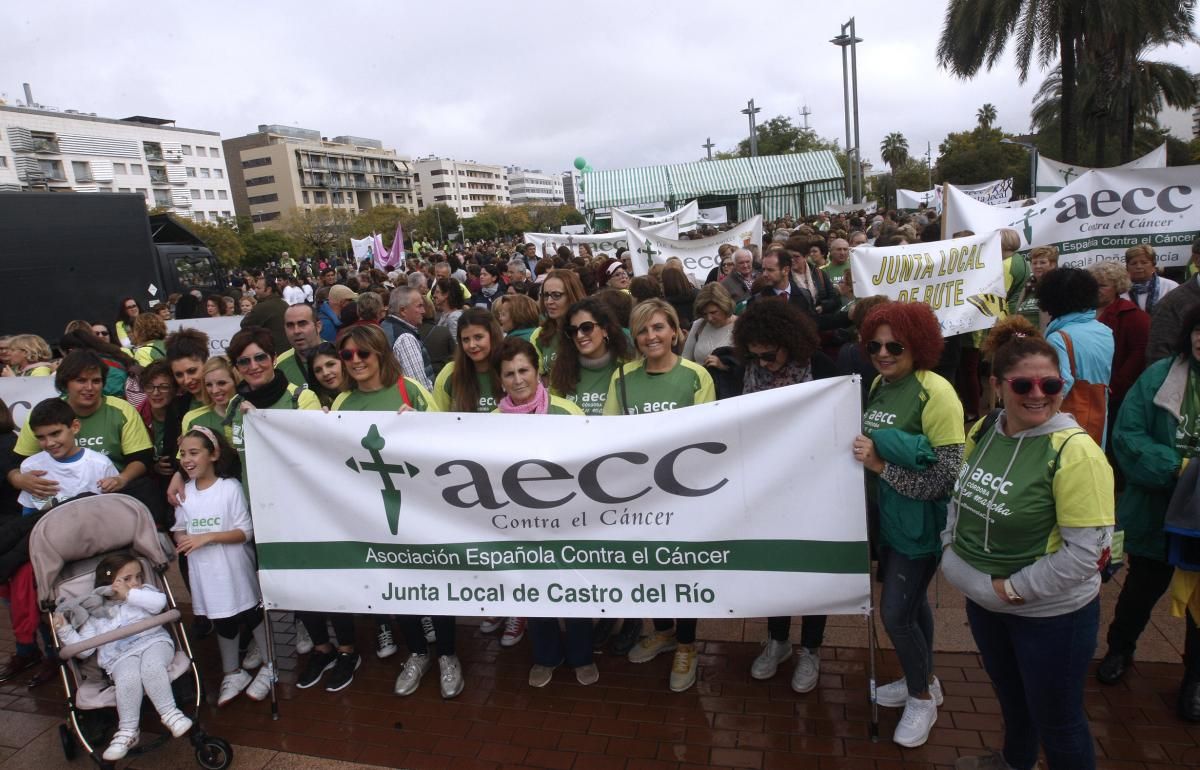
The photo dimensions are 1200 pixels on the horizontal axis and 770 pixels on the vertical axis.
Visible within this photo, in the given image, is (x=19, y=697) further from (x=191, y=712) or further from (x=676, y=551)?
(x=676, y=551)

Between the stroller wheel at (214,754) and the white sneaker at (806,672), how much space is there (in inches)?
107

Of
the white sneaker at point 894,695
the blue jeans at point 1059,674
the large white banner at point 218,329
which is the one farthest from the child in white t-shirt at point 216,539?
the large white banner at point 218,329

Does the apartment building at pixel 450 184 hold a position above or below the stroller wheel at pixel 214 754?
above

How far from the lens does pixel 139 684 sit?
3.55 metres

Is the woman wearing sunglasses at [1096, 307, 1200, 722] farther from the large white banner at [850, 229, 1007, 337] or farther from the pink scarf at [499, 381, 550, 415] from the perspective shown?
the large white banner at [850, 229, 1007, 337]

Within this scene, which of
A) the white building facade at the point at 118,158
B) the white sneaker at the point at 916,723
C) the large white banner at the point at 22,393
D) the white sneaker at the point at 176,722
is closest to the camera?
the white sneaker at the point at 916,723

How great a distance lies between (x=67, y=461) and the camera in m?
4.24

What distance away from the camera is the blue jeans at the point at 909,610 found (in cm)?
311

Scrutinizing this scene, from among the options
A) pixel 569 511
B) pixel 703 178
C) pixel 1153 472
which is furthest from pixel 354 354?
pixel 703 178

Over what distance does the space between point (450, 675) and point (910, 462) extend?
2.58 meters

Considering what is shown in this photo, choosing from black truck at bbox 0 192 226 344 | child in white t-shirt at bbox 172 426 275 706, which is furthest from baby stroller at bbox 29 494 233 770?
black truck at bbox 0 192 226 344

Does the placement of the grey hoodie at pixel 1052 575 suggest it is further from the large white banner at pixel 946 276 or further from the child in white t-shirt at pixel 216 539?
the large white banner at pixel 946 276

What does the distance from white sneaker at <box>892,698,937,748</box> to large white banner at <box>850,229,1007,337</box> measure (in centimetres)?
363

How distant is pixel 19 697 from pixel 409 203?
140 metres
